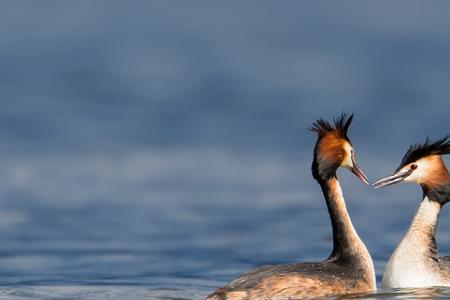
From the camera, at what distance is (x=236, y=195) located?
20.3 metres

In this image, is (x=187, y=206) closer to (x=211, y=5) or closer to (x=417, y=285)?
(x=417, y=285)

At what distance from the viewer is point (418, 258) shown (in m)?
14.0

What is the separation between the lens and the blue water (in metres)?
16.7

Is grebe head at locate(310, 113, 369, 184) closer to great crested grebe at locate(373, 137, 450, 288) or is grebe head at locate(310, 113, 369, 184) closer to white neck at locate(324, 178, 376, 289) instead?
white neck at locate(324, 178, 376, 289)

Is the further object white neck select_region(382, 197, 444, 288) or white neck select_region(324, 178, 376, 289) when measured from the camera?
white neck select_region(382, 197, 444, 288)

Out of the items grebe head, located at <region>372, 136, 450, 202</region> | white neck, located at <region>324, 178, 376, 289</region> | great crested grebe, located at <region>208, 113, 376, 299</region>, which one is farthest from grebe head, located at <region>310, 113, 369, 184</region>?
grebe head, located at <region>372, 136, 450, 202</region>

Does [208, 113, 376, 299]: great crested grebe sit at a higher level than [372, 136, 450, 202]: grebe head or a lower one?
lower

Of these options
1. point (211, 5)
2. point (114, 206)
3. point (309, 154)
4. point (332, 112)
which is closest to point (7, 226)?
point (114, 206)

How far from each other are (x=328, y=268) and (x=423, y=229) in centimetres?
122

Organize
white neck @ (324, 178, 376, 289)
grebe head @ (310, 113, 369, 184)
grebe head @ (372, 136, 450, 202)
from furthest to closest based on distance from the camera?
1. grebe head @ (372, 136, 450, 202)
2. grebe head @ (310, 113, 369, 184)
3. white neck @ (324, 178, 376, 289)

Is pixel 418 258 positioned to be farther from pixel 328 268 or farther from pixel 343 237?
pixel 328 268

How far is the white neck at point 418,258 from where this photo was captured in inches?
546

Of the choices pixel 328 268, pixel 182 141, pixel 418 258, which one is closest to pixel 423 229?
pixel 418 258

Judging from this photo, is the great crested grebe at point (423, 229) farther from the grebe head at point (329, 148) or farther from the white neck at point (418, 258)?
the grebe head at point (329, 148)
